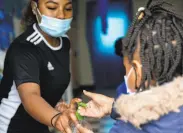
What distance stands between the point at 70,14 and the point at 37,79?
0.48m

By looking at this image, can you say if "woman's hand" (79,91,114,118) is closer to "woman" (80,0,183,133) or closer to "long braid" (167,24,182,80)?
"woman" (80,0,183,133)

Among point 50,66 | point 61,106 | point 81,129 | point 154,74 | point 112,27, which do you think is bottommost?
point 112,27

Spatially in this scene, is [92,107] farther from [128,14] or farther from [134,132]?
[128,14]

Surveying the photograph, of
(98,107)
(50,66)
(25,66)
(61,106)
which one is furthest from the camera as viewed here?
(61,106)

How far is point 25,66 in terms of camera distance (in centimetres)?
160

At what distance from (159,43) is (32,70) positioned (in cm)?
66

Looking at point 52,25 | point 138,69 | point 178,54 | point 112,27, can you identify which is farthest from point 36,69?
point 112,27

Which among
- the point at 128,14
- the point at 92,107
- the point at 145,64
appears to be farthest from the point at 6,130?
the point at 128,14

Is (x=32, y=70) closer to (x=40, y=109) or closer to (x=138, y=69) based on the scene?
(x=40, y=109)

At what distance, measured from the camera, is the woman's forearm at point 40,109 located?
4.79 ft

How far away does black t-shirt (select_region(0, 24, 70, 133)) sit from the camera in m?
1.64

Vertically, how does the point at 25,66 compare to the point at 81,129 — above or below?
above

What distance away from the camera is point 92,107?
1377 millimetres

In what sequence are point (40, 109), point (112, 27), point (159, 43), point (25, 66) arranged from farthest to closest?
point (112, 27) < point (25, 66) < point (40, 109) < point (159, 43)
